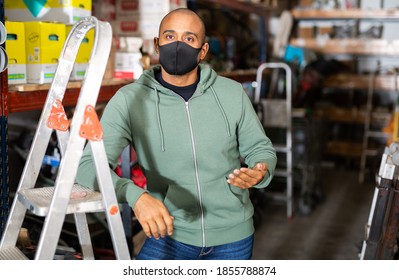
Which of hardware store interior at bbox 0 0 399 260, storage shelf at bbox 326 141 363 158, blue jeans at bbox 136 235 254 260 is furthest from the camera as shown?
storage shelf at bbox 326 141 363 158

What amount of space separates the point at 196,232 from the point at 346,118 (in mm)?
5742

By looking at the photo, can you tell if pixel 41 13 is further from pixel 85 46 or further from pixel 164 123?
pixel 164 123

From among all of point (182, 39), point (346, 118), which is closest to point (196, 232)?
point (182, 39)

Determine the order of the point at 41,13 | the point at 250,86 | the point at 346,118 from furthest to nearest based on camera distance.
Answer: the point at 346,118
the point at 250,86
the point at 41,13

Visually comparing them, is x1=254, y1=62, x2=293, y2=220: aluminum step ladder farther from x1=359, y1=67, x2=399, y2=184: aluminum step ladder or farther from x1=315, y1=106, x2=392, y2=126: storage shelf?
x1=315, y1=106, x2=392, y2=126: storage shelf

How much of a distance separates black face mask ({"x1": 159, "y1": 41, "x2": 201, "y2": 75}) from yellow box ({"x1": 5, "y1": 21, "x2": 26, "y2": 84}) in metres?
1.02

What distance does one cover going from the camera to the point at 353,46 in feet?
23.5

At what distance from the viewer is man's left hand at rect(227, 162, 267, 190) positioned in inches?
64.5

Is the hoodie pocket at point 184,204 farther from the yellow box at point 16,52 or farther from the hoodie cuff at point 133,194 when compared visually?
the yellow box at point 16,52

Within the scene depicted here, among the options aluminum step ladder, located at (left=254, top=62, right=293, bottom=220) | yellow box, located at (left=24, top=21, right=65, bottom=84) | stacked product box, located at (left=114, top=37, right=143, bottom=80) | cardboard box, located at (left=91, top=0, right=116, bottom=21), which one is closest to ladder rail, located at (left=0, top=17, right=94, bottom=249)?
yellow box, located at (left=24, top=21, right=65, bottom=84)

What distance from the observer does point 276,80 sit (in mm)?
5680

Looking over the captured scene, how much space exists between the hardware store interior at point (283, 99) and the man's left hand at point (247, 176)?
573 millimetres

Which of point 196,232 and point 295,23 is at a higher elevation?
point 295,23

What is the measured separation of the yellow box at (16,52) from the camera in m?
2.53
